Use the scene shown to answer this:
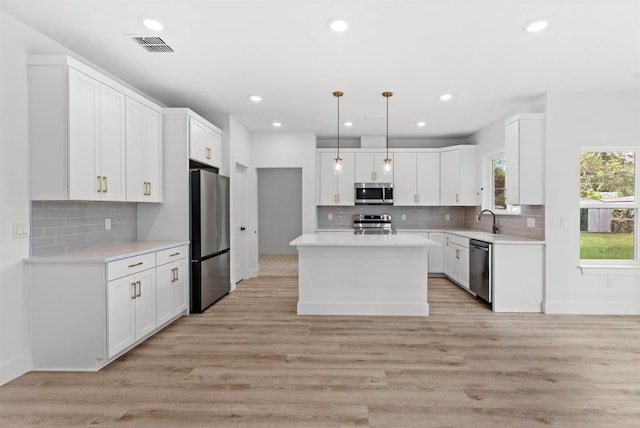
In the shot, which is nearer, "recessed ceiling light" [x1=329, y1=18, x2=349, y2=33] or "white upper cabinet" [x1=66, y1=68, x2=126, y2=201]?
"recessed ceiling light" [x1=329, y1=18, x2=349, y2=33]

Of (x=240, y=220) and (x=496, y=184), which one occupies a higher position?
(x=496, y=184)

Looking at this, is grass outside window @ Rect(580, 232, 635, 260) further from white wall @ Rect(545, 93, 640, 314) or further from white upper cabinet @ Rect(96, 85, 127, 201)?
white upper cabinet @ Rect(96, 85, 127, 201)

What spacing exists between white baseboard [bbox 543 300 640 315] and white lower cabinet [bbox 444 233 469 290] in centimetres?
120

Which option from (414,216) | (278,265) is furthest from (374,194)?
(278,265)

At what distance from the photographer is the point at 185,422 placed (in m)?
2.13

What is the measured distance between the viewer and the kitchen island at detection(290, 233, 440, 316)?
14.0 ft

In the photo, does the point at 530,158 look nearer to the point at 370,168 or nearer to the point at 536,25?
the point at 536,25

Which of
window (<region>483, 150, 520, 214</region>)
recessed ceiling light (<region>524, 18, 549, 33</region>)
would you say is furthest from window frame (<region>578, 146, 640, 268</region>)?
recessed ceiling light (<region>524, 18, 549, 33</region>)

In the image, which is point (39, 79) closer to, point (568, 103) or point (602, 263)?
point (568, 103)

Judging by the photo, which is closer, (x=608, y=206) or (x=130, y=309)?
(x=130, y=309)

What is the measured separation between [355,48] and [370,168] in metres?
3.79

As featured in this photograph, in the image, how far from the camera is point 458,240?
5875 millimetres

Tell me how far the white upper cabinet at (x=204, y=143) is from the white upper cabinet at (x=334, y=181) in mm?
2168

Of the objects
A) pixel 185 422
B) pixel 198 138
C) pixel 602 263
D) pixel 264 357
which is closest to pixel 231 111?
pixel 198 138
